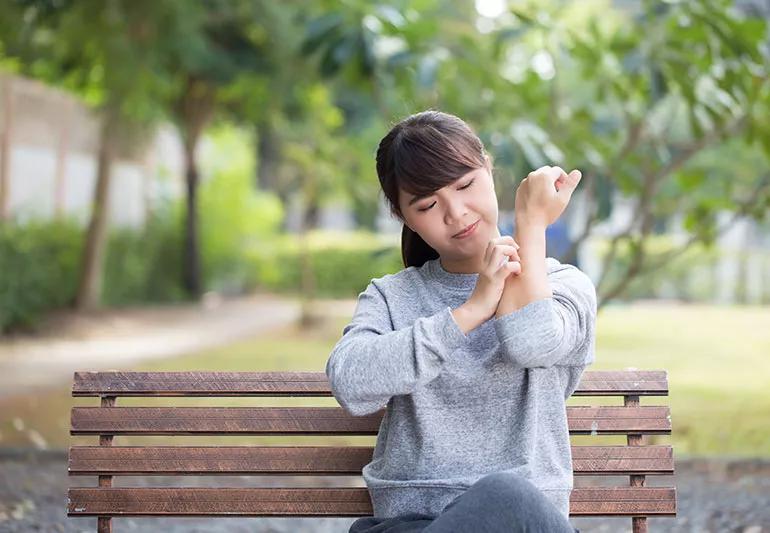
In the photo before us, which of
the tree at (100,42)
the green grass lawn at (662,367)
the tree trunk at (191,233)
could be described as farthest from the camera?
the tree trunk at (191,233)

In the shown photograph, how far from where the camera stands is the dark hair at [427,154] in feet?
7.95

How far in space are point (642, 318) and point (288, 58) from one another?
8.59 metres

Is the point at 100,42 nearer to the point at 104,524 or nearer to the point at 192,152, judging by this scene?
the point at 104,524

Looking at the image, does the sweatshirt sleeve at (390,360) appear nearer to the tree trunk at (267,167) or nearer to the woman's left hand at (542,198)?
the woman's left hand at (542,198)

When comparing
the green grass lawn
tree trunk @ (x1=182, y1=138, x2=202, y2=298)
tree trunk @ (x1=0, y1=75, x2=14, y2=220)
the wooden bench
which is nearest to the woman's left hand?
the wooden bench

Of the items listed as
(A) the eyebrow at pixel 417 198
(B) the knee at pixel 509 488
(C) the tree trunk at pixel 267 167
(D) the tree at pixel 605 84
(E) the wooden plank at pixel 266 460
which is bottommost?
(E) the wooden plank at pixel 266 460

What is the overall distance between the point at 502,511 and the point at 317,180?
1360cm

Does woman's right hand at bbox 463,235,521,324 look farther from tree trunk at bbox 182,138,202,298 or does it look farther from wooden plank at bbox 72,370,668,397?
tree trunk at bbox 182,138,202,298

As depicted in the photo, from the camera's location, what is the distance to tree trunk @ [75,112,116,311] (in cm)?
1485

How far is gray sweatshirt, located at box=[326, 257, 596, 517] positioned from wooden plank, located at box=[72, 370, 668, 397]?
1.50 ft

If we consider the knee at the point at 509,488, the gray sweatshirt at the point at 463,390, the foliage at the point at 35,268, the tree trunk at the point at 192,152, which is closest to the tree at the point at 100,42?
the foliage at the point at 35,268

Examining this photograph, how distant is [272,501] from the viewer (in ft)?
9.74

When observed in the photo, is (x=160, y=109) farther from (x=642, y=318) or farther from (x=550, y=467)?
(x=550, y=467)

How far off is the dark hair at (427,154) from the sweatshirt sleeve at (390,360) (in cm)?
29
